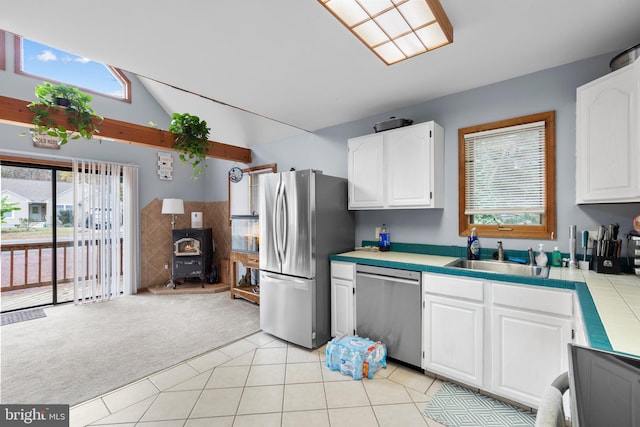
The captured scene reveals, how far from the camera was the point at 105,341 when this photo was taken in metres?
3.06

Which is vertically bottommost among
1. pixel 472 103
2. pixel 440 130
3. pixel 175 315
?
pixel 175 315

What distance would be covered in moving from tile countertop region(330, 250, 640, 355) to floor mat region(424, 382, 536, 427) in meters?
0.89

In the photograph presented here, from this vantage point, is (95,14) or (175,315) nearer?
(95,14)

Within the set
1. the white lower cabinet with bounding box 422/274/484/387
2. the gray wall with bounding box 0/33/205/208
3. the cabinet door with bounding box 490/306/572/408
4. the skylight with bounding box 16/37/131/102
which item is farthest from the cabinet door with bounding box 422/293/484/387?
the skylight with bounding box 16/37/131/102

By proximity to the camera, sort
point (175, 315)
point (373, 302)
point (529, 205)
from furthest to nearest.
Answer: point (175, 315), point (373, 302), point (529, 205)

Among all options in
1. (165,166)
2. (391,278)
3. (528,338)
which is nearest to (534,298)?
(528,338)

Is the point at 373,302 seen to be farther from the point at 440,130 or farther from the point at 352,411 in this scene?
the point at 440,130

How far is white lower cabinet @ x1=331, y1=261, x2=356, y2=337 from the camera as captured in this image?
281cm

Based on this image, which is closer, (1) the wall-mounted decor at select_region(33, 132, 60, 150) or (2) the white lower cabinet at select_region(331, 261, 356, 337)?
(2) the white lower cabinet at select_region(331, 261, 356, 337)

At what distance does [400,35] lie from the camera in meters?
1.79

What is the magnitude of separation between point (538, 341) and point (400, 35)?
215 centimetres

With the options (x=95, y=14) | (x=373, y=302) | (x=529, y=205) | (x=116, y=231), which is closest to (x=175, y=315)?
(x=116, y=231)

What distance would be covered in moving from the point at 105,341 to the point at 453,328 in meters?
3.51

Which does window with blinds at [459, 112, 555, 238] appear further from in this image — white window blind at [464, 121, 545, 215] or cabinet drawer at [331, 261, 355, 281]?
cabinet drawer at [331, 261, 355, 281]
